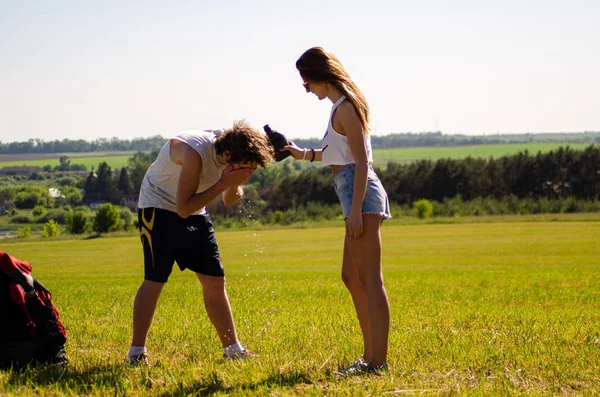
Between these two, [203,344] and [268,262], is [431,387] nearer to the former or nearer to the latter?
[203,344]

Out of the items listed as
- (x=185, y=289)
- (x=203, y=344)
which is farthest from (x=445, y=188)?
(x=203, y=344)

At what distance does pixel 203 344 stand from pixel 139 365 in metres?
1.04

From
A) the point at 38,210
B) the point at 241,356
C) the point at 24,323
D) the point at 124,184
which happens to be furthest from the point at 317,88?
the point at 124,184

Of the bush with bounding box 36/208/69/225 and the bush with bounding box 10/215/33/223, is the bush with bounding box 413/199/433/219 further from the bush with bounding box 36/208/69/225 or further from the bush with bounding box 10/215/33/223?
the bush with bounding box 10/215/33/223

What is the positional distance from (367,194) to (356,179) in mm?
184

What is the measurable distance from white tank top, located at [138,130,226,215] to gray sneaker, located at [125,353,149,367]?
3.45 feet

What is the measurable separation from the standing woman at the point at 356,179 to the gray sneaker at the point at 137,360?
4.63 ft

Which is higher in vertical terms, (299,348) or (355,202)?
(355,202)

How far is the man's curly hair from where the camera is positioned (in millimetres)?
5148

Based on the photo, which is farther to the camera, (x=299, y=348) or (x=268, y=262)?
(x=268, y=262)

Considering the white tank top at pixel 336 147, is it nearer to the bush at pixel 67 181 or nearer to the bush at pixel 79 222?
the bush at pixel 79 222

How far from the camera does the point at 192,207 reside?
17.2 ft

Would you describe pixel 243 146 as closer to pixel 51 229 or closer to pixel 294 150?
pixel 294 150

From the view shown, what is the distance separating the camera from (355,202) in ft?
15.6
